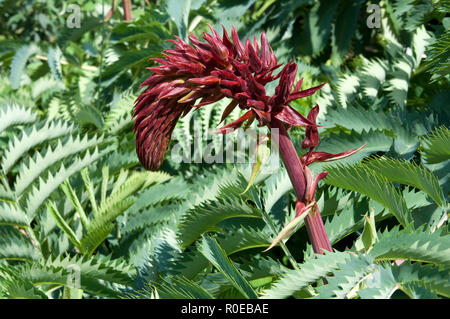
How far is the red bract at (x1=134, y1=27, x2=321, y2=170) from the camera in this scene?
0.55 m

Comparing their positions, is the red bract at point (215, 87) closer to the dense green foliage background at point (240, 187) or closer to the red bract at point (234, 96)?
the red bract at point (234, 96)

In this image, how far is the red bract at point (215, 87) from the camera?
1.81 ft

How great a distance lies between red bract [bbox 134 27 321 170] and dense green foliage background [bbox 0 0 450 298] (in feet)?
0.45

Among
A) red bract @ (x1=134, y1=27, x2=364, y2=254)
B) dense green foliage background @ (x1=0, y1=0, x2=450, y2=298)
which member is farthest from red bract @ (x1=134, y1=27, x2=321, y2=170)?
dense green foliage background @ (x1=0, y1=0, x2=450, y2=298)

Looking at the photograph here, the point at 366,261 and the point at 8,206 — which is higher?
the point at 366,261

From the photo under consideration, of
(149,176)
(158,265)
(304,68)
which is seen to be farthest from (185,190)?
(304,68)

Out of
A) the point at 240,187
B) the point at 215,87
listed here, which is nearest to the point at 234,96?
the point at 215,87

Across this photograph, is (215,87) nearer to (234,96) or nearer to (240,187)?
(234,96)

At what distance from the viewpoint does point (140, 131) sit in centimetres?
58

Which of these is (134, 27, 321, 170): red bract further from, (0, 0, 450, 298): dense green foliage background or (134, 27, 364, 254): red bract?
(0, 0, 450, 298): dense green foliage background
